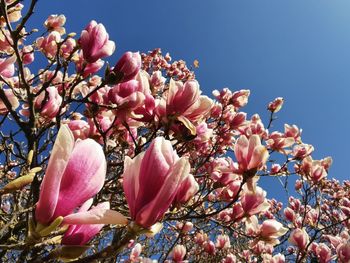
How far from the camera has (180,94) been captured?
162 centimetres

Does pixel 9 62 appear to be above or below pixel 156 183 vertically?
above

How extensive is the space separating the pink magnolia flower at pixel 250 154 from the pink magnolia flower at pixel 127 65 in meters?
0.65

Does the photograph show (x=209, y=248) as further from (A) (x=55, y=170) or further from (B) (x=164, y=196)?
(A) (x=55, y=170)

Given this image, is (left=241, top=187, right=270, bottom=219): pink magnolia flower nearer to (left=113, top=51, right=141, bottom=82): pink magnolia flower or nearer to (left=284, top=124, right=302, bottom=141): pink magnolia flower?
(left=113, top=51, right=141, bottom=82): pink magnolia flower

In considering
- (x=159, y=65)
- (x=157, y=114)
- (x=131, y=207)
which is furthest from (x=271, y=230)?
(x=159, y=65)

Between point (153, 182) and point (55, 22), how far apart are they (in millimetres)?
2457

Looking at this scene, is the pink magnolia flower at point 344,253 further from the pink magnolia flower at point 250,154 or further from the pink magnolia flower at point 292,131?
the pink magnolia flower at point 250,154

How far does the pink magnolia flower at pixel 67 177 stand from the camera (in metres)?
0.68

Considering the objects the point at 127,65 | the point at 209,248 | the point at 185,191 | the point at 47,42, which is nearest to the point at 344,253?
the point at 209,248

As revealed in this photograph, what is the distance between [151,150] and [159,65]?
700 cm

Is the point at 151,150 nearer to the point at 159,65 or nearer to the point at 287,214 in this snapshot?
the point at 287,214

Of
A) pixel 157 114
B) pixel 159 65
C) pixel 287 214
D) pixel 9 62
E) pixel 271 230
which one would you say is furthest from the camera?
pixel 159 65

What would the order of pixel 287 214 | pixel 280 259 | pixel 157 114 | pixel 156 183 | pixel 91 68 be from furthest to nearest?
pixel 287 214, pixel 280 259, pixel 91 68, pixel 157 114, pixel 156 183

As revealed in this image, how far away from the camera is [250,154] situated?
1.79 metres
